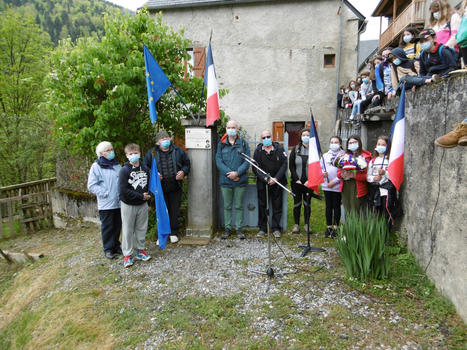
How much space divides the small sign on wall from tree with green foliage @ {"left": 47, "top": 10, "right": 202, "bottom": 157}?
28.6 inches

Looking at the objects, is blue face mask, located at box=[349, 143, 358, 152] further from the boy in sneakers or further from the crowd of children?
the boy in sneakers

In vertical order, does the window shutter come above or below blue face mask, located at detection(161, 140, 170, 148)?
above

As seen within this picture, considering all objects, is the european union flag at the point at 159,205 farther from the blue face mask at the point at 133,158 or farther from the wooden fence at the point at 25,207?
the wooden fence at the point at 25,207

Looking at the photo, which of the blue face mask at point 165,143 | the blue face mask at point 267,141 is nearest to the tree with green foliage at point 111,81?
the blue face mask at point 165,143

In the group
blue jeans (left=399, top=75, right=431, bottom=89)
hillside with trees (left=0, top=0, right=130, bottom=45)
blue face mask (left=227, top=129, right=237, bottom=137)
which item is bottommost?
blue face mask (left=227, top=129, right=237, bottom=137)

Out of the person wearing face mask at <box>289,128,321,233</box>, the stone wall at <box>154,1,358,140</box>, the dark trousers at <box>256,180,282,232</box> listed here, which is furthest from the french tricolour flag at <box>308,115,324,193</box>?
the stone wall at <box>154,1,358,140</box>

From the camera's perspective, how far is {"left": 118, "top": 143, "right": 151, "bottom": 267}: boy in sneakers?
4434 mm

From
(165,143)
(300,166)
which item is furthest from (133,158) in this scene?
(300,166)

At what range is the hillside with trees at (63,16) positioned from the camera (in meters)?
63.5

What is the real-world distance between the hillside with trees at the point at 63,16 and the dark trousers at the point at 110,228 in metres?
68.1

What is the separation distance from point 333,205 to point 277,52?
9314mm

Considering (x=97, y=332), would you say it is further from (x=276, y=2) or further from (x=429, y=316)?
(x=276, y=2)

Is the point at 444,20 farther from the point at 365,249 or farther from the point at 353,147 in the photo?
the point at 365,249

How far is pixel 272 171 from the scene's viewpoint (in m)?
5.21
